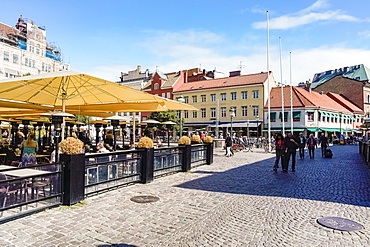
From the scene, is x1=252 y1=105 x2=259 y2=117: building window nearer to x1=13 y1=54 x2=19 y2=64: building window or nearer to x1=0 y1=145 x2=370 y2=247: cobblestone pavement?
x1=0 y1=145 x2=370 y2=247: cobblestone pavement

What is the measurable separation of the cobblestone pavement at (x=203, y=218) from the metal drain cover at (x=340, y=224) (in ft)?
0.46

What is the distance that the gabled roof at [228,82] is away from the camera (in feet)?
160

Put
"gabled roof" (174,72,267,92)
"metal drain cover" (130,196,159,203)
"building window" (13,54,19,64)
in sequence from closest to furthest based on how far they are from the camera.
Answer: "metal drain cover" (130,196,159,203)
"gabled roof" (174,72,267,92)
"building window" (13,54,19,64)

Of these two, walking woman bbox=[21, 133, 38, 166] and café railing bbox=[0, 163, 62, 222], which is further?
walking woman bbox=[21, 133, 38, 166]

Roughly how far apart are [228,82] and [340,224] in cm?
4807

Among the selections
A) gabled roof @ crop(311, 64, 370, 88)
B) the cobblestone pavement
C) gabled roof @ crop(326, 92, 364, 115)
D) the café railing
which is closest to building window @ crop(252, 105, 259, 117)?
gabled roof @ crop(326, 92, 364, 115)

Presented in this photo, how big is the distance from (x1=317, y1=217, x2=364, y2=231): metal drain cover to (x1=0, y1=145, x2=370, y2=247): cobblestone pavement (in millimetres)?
140

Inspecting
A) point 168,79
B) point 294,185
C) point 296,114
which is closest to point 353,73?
point 296,114

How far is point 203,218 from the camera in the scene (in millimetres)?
5785

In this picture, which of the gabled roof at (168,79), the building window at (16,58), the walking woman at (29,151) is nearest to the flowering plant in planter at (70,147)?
the walking woman at (29,151)

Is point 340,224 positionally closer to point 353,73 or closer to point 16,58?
point 16,58

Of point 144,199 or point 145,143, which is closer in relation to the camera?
point 144,199

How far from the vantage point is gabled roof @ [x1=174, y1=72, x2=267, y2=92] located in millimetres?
48812

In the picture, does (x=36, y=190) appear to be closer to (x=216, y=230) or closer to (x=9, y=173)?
(x=9, y=173)
